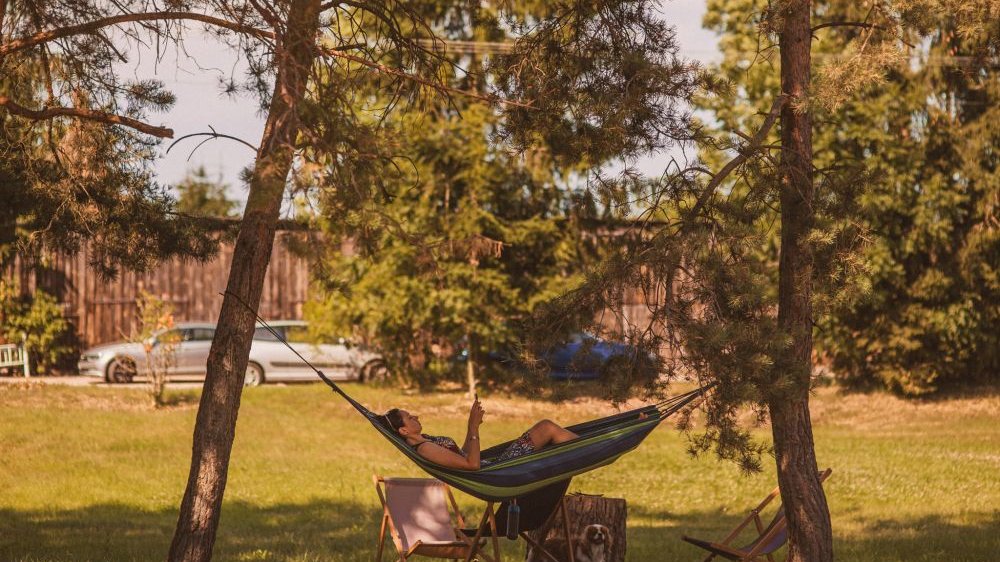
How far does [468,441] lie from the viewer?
6.19 metres

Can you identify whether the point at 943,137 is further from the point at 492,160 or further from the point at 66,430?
the point at 66,430

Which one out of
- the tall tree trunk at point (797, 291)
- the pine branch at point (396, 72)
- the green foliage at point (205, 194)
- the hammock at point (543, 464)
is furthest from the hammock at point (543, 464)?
the green foliage at point (205, 194)

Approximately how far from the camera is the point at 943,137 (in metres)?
16.5

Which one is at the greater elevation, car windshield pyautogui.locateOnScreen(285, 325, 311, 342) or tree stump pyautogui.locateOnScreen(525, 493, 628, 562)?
car windshield pyautogui.locateOnScreen(285, 325, 311, 342)

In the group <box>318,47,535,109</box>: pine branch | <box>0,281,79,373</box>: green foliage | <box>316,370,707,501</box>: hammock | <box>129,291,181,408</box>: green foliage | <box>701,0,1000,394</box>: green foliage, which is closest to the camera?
<box>318,47,535,109</box>: pine branch

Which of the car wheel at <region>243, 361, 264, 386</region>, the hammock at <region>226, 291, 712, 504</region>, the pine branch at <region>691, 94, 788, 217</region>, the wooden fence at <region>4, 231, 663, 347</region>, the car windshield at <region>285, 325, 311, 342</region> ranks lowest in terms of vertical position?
the car wheel at <region>243, 361, 264, 386</region>

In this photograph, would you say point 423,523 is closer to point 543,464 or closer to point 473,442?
point 473,442

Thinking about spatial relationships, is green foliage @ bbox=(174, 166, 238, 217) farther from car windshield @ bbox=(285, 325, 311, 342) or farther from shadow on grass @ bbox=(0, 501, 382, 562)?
shadow on grass @ bbox=(0, 501, 382, 562)

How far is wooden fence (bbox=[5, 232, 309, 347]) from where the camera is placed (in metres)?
17.9

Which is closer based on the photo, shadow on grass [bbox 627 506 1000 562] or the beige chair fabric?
the beige chair fabric

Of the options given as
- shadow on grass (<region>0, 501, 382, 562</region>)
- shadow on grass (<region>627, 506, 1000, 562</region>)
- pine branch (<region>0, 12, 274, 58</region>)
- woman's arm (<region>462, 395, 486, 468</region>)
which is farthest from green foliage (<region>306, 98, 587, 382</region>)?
pine branch (<region>0, 12, 274, 58</region>)

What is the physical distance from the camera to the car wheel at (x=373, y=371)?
18.5 meters

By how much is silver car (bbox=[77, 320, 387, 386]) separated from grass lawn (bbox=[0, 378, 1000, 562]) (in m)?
0.88

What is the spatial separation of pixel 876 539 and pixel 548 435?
3.39 m
